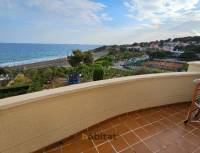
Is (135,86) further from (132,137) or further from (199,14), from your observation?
(199,14)

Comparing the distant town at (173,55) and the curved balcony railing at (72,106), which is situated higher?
the distant town at (173,55)

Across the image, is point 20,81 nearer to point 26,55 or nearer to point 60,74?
point 60,74

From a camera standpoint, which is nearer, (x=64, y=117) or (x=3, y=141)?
(x=3, y=141)

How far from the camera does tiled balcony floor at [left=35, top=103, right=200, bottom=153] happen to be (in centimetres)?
175

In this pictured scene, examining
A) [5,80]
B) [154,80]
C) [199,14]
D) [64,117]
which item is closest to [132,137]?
[64,117]

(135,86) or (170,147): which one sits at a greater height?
(135,86)

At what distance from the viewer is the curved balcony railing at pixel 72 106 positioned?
1.41m

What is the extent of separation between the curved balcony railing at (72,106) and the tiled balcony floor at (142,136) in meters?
0.12

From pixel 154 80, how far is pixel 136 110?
2.16 ft

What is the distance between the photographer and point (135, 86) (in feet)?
Answer: 8.02

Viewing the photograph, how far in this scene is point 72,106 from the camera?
1824 mm

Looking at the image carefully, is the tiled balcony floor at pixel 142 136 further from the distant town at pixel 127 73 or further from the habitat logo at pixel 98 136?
the distant town at pixel 127 73

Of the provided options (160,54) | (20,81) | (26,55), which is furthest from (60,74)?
(26,55)

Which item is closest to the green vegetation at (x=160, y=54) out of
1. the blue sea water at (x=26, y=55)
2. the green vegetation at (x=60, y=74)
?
the green vegetation at (x=60, y=74)
